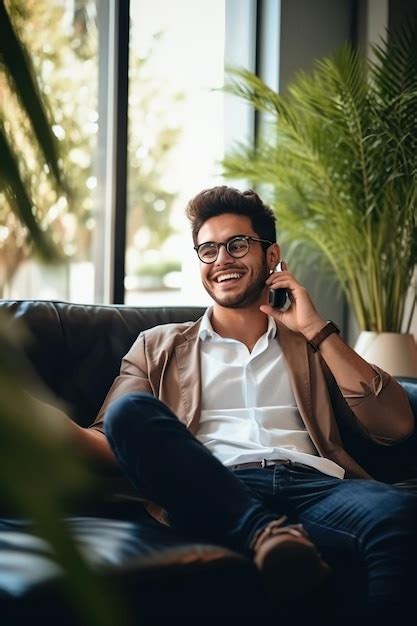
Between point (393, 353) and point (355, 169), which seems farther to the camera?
point (355, 169)

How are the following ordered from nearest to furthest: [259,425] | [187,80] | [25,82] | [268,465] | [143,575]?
[25,82], [143,575], [268,465], [259,425], [187,80]

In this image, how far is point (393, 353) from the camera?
11.4ft

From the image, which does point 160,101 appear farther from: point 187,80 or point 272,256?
point 272,256

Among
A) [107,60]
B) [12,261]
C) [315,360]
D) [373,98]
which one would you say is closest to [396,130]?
[373,98]

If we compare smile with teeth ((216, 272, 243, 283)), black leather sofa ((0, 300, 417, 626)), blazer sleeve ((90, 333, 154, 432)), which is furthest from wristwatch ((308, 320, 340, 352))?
black leather sofa ((0, 300, 417, 626))

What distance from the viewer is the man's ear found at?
2.46 metres

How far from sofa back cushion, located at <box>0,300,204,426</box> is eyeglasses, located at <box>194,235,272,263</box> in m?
0.27

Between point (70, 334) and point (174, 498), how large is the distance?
0.78 meters

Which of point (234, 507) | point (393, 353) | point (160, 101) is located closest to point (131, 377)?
point (234, 507)

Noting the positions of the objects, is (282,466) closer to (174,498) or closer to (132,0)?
(174,498)

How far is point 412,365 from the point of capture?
137 inches

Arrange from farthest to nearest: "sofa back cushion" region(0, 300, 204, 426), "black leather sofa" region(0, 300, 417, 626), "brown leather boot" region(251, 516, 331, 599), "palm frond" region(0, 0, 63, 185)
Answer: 1. "sofa back cushion" region(0, 300, 204, 426)
2. "brown leather boot" region(251, 516, 331, 599)
3. "black leather sofa" region(0, 300, 417, 626)
4. "palm frond" region(0, 0, 63, 185)

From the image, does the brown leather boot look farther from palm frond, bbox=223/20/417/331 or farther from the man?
palm frond, bbox=223/20/417/331

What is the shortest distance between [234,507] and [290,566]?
19cm
